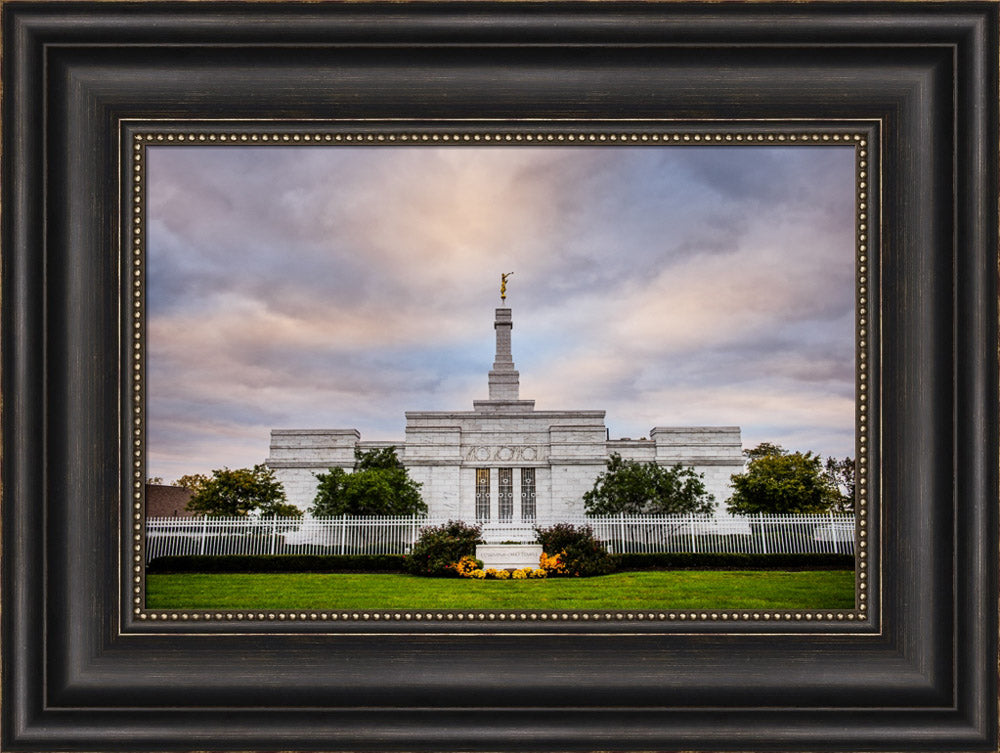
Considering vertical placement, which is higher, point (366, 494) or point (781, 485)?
point (781, 485)

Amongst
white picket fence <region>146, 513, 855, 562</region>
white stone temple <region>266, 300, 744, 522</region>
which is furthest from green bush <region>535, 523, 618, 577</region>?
white stone temple <region>266, 300, 744, 522</region>

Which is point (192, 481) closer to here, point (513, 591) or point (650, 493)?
point (513, 591)

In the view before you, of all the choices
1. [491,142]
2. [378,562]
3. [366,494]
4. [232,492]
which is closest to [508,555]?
[378,562]

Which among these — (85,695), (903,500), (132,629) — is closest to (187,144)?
(132,629)

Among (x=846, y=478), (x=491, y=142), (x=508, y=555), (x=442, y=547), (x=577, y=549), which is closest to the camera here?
(x=491, y=142)

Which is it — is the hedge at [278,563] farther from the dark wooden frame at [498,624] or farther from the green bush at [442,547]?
the dark wooden frame at [498,624]

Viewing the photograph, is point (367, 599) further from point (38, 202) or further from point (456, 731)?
point (38, 202)
